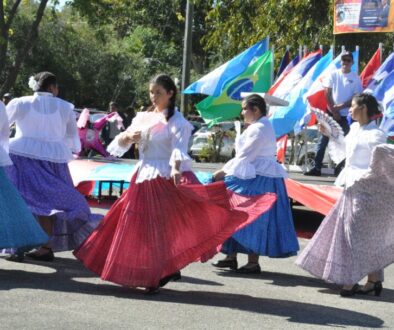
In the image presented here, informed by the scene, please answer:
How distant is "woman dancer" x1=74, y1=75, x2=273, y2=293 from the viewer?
727 centimetres

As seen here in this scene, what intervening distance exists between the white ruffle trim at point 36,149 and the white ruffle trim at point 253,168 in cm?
152

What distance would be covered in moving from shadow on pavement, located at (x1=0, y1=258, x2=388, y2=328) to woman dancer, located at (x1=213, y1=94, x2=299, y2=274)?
30.6 inches

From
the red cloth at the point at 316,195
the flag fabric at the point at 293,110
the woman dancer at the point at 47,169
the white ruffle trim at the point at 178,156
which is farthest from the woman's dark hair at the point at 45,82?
the flag fabric at the point at 293,110

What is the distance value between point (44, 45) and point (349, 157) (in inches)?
1396

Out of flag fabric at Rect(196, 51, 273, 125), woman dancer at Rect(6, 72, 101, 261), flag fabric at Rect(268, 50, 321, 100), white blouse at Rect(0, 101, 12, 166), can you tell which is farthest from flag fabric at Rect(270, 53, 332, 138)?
white blouse at Rect(0, 101, 12, 166)

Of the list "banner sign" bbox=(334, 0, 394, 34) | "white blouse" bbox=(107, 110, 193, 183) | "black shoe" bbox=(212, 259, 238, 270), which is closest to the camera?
"white blouse" bbox=(107, 110, 193, 183)

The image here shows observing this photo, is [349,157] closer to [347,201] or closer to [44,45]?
[347,201]

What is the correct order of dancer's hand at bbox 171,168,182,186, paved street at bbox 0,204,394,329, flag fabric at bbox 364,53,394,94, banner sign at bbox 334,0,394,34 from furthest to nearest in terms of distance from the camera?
banner sign at bbox 334,0,394,34 < flag fabric at bbox 364,53,394,94 < dancer's hand at bbox 171,168,182,186 < paved street at bbox 0,204,394,329

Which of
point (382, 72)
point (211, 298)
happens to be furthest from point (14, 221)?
point (382, 72)

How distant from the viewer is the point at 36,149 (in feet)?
28.3

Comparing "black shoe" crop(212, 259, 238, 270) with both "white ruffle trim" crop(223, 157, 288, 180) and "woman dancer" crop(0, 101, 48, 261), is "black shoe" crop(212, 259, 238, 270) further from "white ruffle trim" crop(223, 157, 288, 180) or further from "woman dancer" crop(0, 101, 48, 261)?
"woman dancer" crop(0, 101, 48, 261)

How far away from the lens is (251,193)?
8648 millimetres

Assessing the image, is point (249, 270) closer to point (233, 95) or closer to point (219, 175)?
point (219, 175)

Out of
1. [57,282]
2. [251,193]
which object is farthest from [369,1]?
[57,282]
